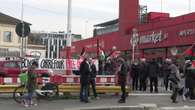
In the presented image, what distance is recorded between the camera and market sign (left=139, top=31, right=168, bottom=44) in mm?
41062

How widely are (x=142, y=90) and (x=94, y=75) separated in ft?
22.4

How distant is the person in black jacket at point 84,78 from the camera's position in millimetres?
19188

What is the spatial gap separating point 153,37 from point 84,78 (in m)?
24.4

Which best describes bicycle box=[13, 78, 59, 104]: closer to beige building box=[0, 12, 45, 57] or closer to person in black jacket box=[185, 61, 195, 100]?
person in black jacket box=[185, 61, 195, 100]

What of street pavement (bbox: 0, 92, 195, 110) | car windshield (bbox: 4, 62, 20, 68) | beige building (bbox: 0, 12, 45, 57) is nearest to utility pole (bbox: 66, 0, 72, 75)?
street pavement (bbox: 0, 92, 195, 110)

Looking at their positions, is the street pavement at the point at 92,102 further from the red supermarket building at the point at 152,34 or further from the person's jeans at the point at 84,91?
the red supermarket building at the point at 152,34

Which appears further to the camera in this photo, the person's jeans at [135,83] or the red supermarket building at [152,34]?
the red supermarket building at [152,34]

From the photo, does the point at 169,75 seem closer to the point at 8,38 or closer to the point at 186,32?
the point at 186,32

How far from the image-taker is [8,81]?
2039 cm

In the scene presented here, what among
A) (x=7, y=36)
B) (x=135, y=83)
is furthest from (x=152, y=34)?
(x=7, y=36)

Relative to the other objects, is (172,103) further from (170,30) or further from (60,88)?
(170,30)

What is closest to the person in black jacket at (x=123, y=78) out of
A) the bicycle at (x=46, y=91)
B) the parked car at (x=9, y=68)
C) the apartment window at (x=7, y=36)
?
the bicycle at (x=46, y=91)

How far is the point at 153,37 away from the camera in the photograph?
43.0 meters

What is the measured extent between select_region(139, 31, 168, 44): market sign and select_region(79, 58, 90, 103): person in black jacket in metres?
21.8
